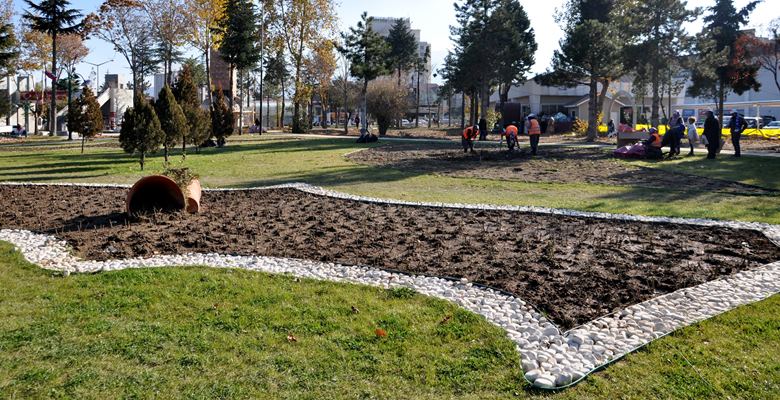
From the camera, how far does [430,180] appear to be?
55.3ft

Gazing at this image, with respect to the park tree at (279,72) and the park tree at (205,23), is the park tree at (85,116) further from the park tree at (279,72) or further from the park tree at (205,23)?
the park tree at (279,72)

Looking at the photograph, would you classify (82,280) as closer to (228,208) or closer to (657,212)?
(228,208)

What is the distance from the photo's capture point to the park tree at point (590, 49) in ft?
106

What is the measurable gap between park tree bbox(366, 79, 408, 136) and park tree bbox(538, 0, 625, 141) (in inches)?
502

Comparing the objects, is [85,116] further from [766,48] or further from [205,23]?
[766,48]

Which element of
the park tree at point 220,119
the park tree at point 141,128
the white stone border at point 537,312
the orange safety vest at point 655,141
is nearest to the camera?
the white stone border at point 537,312

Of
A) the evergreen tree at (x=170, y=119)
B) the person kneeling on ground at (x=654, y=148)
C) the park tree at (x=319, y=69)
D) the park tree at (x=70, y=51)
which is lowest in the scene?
the person kneeling on ground at (x=654, y=148)

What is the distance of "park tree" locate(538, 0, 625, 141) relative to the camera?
106 ft

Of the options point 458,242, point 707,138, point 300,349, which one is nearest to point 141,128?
point 458,242

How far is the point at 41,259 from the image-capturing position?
7.59 m

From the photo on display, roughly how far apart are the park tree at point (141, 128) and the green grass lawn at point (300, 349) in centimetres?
1216

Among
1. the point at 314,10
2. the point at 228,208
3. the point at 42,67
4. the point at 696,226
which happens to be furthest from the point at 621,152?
the point at 42,67

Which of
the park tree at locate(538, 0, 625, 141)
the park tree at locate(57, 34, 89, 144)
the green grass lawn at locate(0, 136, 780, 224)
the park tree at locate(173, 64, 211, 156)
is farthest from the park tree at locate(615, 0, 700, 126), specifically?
the park tree at locate(57, 34, 89, 144)

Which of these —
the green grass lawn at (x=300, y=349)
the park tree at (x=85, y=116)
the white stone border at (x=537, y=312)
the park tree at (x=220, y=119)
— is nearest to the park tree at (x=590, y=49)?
the park tree at (x=220, y=119)
